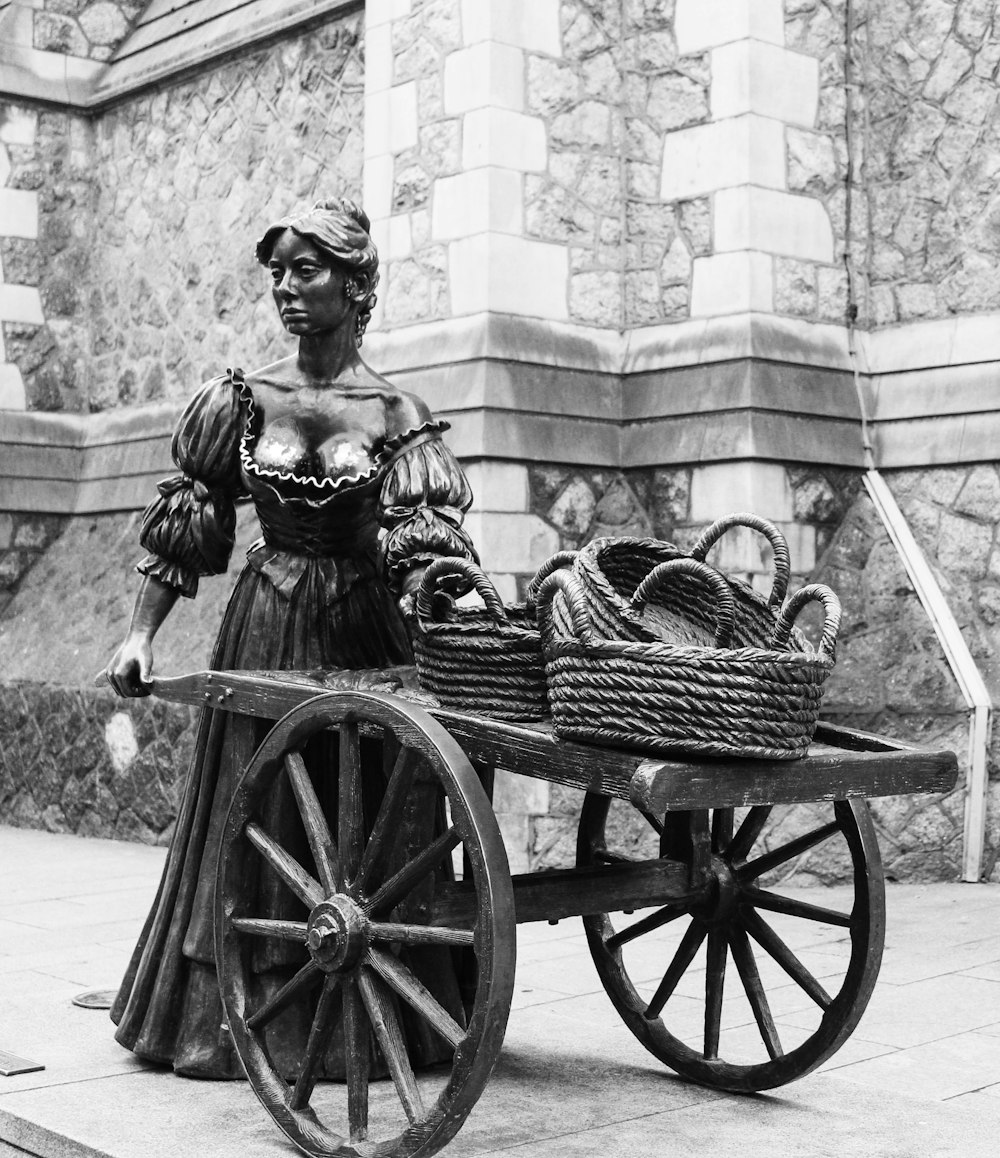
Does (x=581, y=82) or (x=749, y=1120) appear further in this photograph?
(x=581, y=82)

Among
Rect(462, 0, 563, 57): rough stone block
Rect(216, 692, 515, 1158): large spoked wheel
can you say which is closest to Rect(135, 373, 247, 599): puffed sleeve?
Rect(216, 692, 515, 1158): large spoked wheel

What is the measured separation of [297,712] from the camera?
386 cm

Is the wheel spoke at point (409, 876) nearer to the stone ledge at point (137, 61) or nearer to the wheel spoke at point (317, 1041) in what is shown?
the wheel spoke at point (317, 1041)

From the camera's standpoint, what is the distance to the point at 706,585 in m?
3.81

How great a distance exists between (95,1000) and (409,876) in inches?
78.6

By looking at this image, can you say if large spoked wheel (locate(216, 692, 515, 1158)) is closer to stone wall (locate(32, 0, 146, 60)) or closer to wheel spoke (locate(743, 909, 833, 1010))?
wheel spoke (locate(743, 909, 833, 1010))

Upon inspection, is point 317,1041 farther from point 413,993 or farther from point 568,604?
point 568,604

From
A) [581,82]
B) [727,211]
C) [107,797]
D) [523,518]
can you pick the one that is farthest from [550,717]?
[107,797]

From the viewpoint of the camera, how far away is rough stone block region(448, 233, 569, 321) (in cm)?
757

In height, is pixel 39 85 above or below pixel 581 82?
above

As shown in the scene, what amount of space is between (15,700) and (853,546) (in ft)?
15.7

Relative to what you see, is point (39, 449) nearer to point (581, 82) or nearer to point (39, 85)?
point (39, 85)

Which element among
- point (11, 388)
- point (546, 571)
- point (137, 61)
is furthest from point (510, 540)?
point (137, 61)

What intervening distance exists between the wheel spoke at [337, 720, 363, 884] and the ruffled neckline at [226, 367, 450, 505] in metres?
0.78
